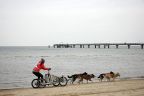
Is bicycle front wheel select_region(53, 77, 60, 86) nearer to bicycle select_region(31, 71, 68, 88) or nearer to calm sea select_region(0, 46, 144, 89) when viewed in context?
bicycle select_region(31, 71, 68, 88)

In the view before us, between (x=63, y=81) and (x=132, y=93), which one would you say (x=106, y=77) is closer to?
(x=63, y=81)

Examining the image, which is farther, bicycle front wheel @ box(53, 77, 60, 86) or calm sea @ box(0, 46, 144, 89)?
calm sea @ box(0, 46, 144, 89)

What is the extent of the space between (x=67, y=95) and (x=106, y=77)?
6.49 meters

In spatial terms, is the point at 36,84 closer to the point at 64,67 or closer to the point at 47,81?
the point at 47,81

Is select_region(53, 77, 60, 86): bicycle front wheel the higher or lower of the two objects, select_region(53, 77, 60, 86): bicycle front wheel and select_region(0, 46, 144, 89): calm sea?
the higher

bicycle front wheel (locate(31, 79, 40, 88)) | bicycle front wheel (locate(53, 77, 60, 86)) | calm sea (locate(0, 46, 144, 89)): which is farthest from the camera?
calm sea (locate(0, 46, 144, 89))

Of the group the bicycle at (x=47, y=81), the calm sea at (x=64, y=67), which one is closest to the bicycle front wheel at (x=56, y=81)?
the bicycle at (x=47, y=81)

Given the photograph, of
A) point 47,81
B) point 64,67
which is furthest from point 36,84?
point 64,67

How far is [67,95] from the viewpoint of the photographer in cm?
1133

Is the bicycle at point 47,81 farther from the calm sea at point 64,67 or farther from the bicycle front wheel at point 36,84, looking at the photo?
the calm sea at point 64,67

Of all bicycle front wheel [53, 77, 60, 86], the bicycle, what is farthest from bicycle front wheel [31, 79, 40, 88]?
bicycle front wheel [53, 77, 60, 86]

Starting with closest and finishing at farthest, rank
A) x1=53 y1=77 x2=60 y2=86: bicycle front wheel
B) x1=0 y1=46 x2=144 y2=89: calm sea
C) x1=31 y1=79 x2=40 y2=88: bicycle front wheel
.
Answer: x1=31 y1=79 x2=40 y2=88: bicycle front wheel
x1=53 y1=77 x2=60 y2=86: bicycle front wheel
x1=0 y1=46 x2=144 y2=89: calm sea

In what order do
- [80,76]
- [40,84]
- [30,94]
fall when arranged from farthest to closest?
1. [80,76]
2. [40,84]
3. [30,94]

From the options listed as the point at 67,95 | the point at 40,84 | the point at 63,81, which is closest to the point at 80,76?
the point at 63,81
